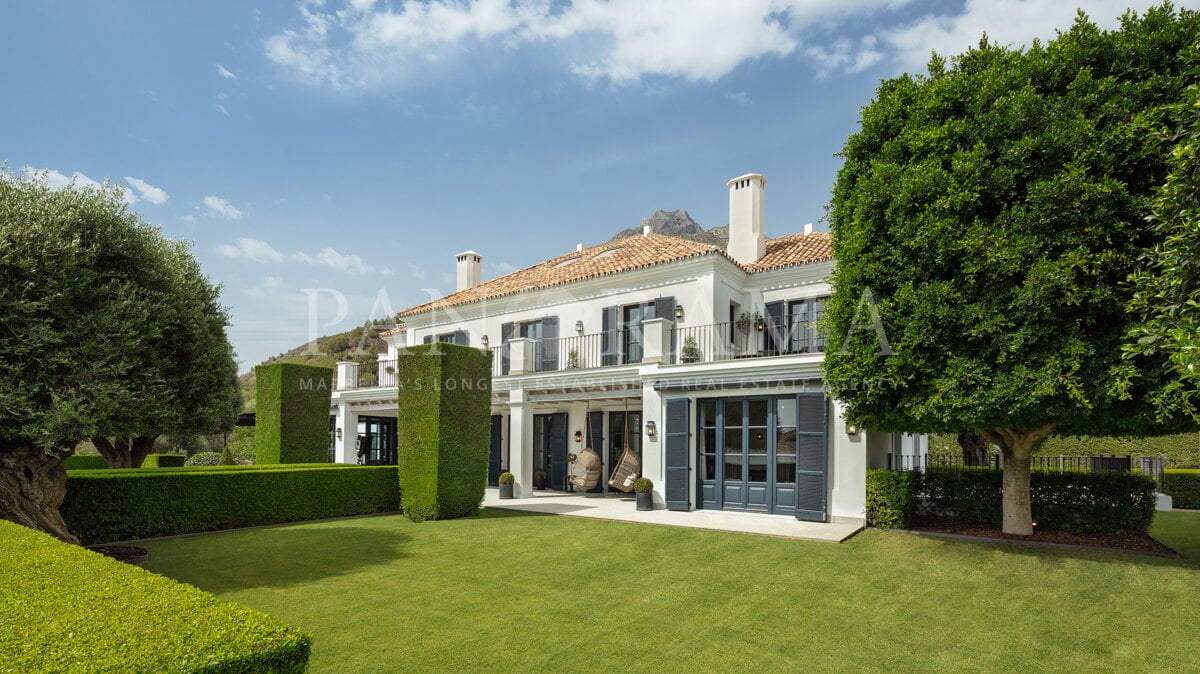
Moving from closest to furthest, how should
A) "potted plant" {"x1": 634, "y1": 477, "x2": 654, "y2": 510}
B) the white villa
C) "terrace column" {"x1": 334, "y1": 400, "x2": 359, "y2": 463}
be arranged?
1. the white villa
2. "potted plant" {"x1": 634, "y1": 477, "x2": 654, "y2": 510}
3. "terrace column" {"x1": 334, "y1": 400, "x2": 359, "y2": 463}

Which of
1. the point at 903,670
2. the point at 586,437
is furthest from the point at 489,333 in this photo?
the point at 903,670

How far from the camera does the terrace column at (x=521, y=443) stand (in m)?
16.5

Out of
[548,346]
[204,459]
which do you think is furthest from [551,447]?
[204,459]

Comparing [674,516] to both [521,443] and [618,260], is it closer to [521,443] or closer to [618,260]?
[521,443]

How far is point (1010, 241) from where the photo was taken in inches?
320

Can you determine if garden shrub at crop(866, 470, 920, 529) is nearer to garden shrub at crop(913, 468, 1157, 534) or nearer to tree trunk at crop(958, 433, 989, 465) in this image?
garden shrub at crop(913, 468, 1157, 534)

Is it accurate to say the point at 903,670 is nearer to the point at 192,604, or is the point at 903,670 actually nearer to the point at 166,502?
the point at 192,604

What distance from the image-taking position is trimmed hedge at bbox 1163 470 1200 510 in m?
15.5

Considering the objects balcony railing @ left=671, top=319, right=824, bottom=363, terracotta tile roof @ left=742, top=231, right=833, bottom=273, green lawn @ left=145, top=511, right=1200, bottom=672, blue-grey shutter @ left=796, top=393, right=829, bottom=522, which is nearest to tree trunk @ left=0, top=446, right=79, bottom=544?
green lawn @ left=145, top=511, right=1200, bottom=672

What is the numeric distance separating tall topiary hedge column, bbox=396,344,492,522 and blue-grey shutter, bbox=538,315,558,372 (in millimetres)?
4825

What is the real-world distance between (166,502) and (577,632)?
8690mm

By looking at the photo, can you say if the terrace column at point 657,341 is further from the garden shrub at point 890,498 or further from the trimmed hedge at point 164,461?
the trimmed hedge at point 164,461

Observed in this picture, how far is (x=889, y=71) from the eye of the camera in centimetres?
1013

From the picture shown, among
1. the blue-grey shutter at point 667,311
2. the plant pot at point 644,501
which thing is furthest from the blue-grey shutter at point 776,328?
the plant pot at point 644,501
